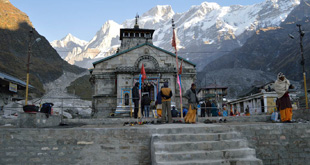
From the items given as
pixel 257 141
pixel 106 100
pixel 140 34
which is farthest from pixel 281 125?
pixel 140 34

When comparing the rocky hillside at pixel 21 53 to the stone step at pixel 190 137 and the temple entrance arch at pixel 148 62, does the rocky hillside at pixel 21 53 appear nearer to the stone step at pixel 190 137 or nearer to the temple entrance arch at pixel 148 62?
the temple entrance arch at pixel 148 62

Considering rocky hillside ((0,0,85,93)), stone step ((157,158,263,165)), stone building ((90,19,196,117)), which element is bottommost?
stone step ((157,158,263,165))

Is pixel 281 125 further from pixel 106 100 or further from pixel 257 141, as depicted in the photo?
pixel 106 100

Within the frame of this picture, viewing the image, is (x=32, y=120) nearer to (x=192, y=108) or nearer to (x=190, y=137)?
(x=190, y=137)

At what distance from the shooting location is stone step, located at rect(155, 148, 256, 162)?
6.85 meters

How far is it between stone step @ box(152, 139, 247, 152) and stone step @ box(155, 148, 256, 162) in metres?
0.27

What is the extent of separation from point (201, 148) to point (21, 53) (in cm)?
7639

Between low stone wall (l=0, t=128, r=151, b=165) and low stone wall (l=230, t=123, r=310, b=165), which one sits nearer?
low stone wall (l=0, t=128, r=151, b=165)

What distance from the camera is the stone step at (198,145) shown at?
7234 mm

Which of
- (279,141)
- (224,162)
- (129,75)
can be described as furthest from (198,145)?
(129,75)

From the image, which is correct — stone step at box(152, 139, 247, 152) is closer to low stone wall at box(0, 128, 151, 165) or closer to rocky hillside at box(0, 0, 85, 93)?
low stone wall at box(0, 128, 151, 165)

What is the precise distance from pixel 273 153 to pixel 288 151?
69 cm

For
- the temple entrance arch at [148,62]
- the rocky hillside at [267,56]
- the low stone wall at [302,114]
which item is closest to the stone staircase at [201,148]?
the low stone wall at [302,114]

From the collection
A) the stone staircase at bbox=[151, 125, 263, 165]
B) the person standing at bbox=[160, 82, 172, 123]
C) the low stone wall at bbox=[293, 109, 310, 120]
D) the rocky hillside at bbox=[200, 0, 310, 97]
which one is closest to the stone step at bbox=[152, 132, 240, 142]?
the stone staircase at bbox=[151, 125, 263, 165]
